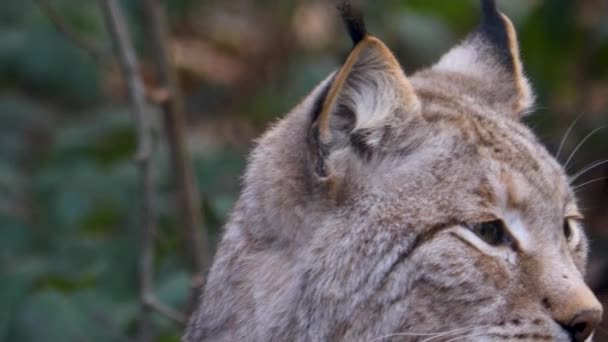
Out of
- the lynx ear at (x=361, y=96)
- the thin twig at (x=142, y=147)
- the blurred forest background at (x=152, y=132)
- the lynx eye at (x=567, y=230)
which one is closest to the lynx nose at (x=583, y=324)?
the lynx eye at (x=567, y=230)

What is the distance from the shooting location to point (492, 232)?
138 inches

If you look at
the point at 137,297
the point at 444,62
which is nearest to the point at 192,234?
the point at 137,297

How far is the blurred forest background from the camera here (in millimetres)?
5469

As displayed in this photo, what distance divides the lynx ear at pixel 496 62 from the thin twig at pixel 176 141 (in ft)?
5.18

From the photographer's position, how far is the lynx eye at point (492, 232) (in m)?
3.48

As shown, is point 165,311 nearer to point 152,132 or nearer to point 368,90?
point 152,132

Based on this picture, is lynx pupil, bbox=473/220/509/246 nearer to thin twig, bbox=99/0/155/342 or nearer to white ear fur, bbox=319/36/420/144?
white ear fur, bbox=319/36/420/144

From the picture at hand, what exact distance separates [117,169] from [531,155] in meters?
3.13

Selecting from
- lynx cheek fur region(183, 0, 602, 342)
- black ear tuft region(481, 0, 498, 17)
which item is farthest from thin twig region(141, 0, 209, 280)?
lynx cheek fur region(183, 0, 602, 342)

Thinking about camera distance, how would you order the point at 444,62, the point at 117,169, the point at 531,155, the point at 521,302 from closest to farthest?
1. the point at 521,302
2. the point at 531,155
3. the point at 444,62
4. the point at 117,169

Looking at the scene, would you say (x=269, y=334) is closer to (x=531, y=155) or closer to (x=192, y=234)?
(x=531, y=155)

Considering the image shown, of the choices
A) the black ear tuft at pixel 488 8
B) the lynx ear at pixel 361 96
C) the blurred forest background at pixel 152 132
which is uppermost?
the lynx ear at pixel 361 96

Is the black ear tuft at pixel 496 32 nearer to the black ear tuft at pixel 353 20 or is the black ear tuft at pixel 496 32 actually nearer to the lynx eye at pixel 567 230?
the lynx eye at pixel 567 230

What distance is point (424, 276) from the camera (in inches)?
135
